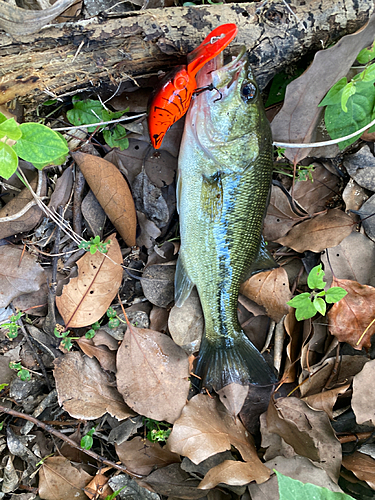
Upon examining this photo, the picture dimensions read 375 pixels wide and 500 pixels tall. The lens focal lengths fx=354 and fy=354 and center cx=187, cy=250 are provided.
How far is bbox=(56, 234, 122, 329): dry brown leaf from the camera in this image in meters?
2.41

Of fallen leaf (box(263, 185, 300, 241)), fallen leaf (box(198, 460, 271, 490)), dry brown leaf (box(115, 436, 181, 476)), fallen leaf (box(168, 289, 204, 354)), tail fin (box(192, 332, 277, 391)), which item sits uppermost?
fallen leaf (box(263, 185, 300, 241))

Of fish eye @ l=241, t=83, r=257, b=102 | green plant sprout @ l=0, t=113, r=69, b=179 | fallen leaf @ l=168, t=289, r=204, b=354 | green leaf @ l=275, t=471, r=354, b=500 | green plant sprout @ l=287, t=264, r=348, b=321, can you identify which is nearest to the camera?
green leaf @ l=275, t=471, r=354, b=500

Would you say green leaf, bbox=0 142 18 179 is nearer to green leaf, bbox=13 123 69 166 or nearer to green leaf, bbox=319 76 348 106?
green leaf, bbox=13 123 69 166

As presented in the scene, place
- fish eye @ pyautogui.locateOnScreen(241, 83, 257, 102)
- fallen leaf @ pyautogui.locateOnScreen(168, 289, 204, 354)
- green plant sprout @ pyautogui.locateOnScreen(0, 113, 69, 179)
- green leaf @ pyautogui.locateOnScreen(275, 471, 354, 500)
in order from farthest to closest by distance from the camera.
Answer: fallen leaf @ pyautogui.locateOnScreen(168, 289, 204, 354) < fish eye @ pyautogui.locateOnScreen(241, 83, 257, 102) < green plant sprout @ pyautogui.locateOnScreen(0, 113, 69, 179) < green leaf @ pyautogui.locateOnScreen(275, 471, 354, 500)

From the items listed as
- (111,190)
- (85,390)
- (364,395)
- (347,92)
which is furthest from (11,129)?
(364,395)

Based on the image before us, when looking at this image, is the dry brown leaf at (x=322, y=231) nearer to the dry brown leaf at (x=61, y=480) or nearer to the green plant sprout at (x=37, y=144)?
the green plant sprout at (x=37, y=144)

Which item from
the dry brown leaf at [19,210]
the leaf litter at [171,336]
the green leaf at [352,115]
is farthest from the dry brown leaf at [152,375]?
the green leaf at [352,115]

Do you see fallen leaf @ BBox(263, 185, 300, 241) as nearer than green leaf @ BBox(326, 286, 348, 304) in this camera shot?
No

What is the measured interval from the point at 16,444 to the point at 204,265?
1.79 metres

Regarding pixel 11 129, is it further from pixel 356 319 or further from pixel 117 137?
pixel 356 319

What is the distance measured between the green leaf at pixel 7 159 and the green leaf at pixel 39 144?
77 millimetres

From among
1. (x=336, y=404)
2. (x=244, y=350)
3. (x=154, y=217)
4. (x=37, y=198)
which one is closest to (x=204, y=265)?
(x=154, y=217)

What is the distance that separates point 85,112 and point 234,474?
250 centimetres

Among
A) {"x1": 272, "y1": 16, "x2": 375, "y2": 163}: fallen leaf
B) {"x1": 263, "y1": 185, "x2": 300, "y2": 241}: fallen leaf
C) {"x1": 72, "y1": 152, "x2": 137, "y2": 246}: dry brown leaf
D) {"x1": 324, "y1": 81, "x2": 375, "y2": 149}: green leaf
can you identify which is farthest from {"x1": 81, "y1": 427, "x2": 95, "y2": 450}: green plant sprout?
{"x1": 324, "y1": 81, "x2": 375, "y2": 149}: green leaf
